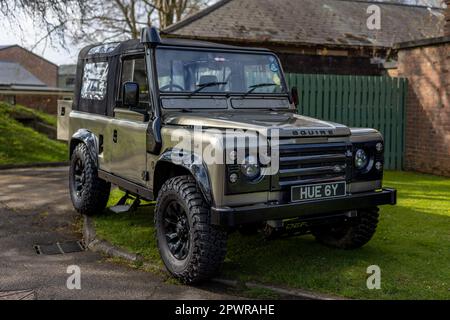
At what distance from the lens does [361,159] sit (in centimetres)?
539

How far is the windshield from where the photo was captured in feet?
19.3

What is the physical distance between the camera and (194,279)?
4.89m

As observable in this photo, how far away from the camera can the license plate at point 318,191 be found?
4906mm

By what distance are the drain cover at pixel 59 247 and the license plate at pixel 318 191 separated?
289 centimetres

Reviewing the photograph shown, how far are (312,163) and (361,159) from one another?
63 cm

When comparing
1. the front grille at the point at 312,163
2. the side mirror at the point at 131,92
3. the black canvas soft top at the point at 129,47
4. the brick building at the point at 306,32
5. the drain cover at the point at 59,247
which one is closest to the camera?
the front grille at the point at 312,163

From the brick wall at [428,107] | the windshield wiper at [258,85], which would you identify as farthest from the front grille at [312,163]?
the brick wall at [428,107]

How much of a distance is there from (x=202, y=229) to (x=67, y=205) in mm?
4764

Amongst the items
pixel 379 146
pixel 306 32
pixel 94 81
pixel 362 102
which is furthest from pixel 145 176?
pixel 306 32

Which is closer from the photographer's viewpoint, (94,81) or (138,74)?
(138,74)

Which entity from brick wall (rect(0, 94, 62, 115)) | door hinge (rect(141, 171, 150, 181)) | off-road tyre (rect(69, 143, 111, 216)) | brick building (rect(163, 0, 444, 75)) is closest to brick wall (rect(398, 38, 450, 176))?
brick building (rect(163, 0, 444, 75))

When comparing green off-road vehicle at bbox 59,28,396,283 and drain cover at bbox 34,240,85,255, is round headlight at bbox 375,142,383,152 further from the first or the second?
drain cover at bbox 34,240,85,255

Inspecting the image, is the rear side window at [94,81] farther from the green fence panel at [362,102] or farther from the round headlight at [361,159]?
the green fence panel at [362,102]

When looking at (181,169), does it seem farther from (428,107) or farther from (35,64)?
(35,64)
